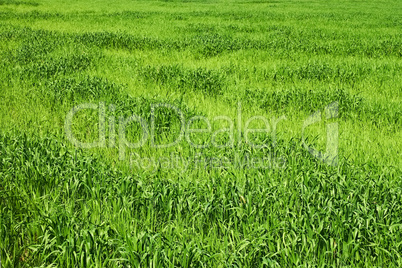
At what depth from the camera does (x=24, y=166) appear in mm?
3707

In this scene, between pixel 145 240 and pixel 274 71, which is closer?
pixel 145 240

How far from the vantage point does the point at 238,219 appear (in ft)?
10.2

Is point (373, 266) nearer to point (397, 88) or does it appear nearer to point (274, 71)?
point (397, 88)

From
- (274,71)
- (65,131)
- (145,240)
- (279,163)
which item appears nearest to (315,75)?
(274,71)

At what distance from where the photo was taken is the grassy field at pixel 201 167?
2693 mm

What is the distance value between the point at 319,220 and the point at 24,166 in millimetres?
2991

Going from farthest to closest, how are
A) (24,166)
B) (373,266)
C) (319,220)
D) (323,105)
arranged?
(323,105), (24,166), (319,220), (373,266)

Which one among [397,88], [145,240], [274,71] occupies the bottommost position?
[145,240]

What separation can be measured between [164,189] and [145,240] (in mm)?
700

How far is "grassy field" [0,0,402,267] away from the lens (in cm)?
269

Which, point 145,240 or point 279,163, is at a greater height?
point 279,163

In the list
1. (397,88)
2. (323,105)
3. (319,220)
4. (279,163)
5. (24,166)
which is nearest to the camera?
(319,220)

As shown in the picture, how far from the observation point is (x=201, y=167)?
4008mm

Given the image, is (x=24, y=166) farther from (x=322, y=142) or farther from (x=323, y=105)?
(x=323, y=105)
